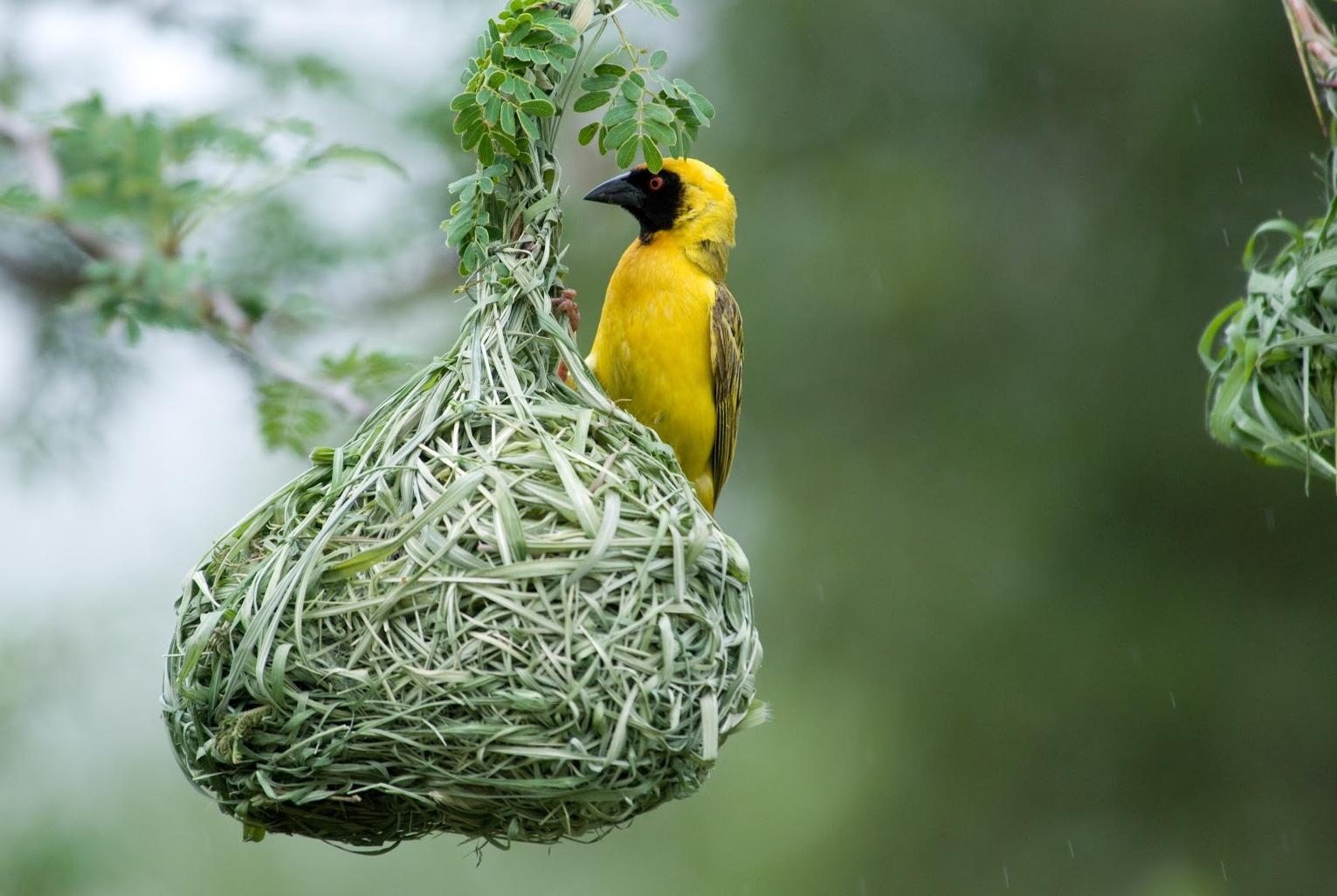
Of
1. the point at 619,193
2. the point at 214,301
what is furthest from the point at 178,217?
the point at 619,193

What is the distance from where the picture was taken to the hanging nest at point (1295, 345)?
2602 mm

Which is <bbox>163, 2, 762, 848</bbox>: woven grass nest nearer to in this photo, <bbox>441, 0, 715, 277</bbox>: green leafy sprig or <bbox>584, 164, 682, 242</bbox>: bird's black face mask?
<bbox>441, 0, 715, 277</bbox>: green leafy sprig

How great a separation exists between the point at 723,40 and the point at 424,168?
2645 mm

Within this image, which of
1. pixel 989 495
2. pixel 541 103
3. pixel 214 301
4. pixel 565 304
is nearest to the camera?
pixel 541 103

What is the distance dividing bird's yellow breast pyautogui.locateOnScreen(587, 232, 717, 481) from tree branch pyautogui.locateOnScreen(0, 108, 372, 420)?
0.55 m

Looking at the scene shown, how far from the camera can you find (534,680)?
75.2 inches

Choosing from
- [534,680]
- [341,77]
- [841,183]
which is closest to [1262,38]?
[841,183]

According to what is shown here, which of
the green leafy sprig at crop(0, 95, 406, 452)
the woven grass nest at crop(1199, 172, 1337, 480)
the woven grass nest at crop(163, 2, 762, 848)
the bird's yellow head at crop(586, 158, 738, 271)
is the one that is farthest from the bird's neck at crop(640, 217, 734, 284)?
the woven grass nest at crop(1199, 172, 1337, 480)

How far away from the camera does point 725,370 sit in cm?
312

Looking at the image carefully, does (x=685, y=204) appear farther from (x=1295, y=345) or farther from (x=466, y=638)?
(x=466, y=638)

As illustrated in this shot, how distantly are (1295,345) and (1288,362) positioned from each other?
0.30 ft

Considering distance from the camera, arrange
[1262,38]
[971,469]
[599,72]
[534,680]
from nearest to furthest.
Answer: [534,680] → [599,72] → [1262,38] → [971,469]

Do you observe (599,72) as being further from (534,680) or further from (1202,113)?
(1202,113)

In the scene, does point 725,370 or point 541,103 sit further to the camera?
point 725,370
